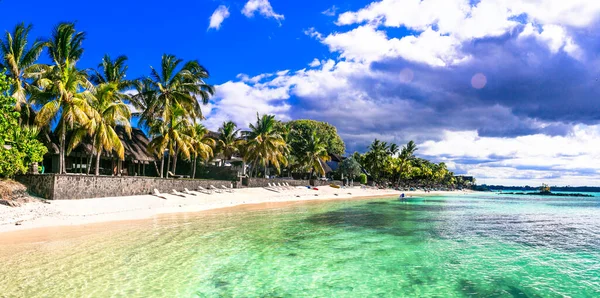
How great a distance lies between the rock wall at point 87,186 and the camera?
17.3 meters

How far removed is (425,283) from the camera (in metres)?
7.71

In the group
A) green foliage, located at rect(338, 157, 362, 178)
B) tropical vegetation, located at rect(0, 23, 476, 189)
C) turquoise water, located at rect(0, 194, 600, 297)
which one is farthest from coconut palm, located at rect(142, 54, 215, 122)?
green foliage, located at rect(338, 157, 362, 178)

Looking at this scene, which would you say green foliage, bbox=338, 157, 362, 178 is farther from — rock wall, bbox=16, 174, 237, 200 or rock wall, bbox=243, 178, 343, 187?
rock wall, bbox=16, 174, 237, 200

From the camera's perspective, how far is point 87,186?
Answer: 19.0 metres

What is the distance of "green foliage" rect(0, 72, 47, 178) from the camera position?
1523 centimetres

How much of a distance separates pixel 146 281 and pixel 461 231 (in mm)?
13196

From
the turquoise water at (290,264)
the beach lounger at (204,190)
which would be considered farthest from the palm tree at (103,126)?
the turquoise water at (290,264)

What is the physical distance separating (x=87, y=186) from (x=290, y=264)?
47.6 feet

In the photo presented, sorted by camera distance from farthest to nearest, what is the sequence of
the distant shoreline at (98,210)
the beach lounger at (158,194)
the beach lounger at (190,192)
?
the beach lounger at (190,192) < the beach lounger at (158,194) < the distant shoreline at (98,210)

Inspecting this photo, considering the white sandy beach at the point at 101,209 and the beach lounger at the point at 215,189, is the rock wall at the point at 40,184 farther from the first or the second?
the beach lounger at the point at 215,189

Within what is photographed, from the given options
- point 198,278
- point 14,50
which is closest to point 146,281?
point 198,278

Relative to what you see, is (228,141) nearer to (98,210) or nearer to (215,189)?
(215,189)

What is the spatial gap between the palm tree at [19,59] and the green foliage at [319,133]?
1362 inches

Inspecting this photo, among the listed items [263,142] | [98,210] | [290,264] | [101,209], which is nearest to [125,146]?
[263,142]
